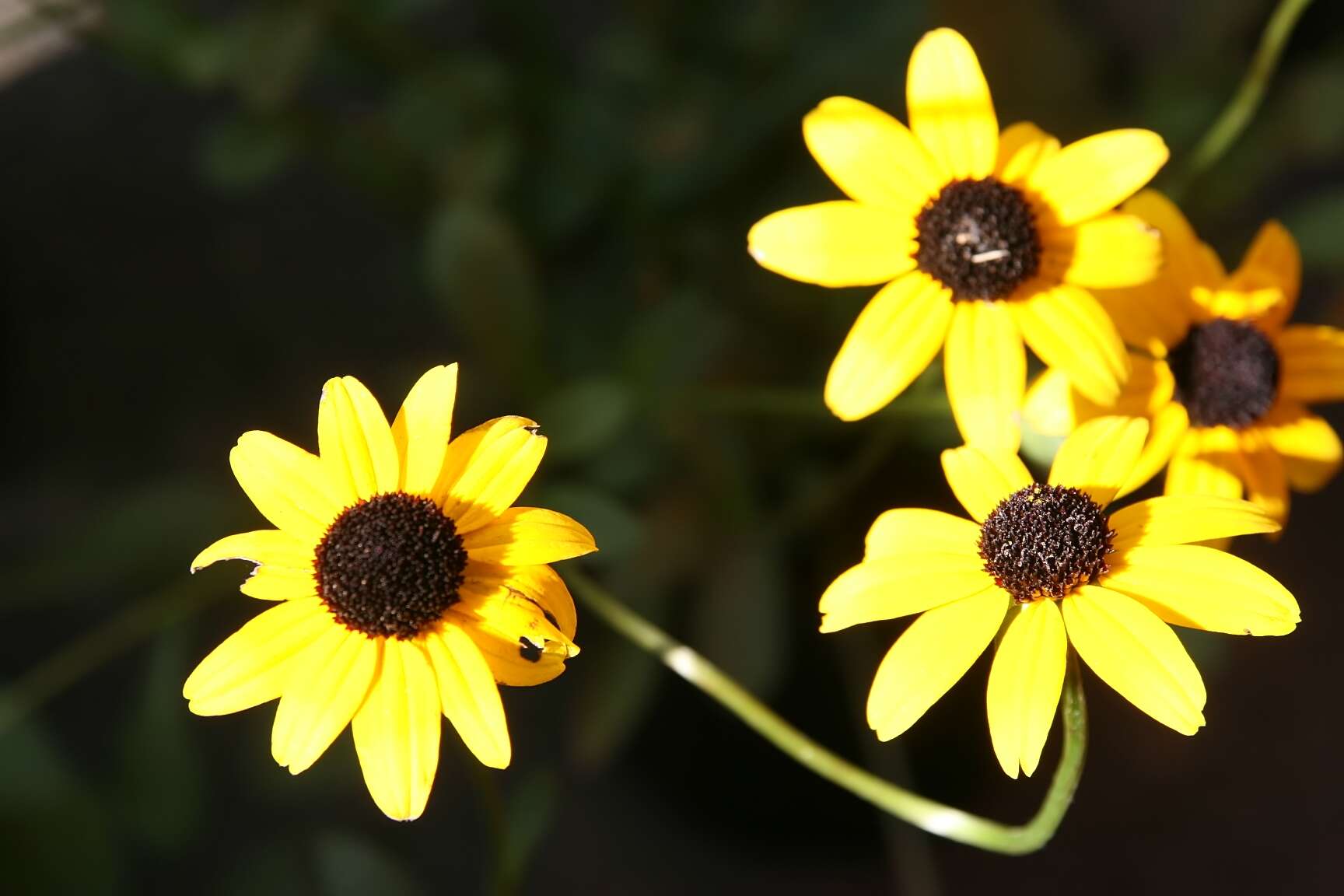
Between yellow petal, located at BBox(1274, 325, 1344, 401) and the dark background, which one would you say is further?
the dark background

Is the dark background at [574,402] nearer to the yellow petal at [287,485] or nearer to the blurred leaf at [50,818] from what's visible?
the blurred leaf at [50,818]

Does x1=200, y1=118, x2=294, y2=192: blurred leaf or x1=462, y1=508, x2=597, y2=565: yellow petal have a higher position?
x1=200, y1=118, x2=294, y2=192: blurred leaf

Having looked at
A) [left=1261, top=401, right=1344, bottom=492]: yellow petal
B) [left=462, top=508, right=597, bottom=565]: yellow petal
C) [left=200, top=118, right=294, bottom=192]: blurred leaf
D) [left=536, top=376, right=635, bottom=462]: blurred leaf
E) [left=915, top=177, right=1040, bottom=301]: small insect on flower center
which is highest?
[left=200, top=118, right=294, bottom=192]: blurred leaf

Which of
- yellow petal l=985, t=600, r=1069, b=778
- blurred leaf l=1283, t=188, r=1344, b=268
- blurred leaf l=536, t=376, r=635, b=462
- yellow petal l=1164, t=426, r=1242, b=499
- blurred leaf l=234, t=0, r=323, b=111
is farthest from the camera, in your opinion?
blurred leaf l=1283, t=188, r=1344, b=268

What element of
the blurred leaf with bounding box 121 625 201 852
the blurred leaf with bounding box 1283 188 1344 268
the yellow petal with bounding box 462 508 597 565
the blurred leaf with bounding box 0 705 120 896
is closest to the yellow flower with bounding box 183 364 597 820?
the yellow petal with bounding box 462 508 597 565

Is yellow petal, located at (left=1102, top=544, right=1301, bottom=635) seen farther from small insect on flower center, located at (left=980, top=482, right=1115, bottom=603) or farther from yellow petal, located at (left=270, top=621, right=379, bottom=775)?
yellow petal, located at (left=270, top=621, right=379, bottom=775)

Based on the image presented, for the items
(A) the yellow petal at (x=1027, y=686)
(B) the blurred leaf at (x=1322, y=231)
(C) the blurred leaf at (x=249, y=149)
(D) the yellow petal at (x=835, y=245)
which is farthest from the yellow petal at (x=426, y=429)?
(B) the blurred leaf at (x=1322, y=231)

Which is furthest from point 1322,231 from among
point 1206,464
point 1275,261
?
point 1206,464

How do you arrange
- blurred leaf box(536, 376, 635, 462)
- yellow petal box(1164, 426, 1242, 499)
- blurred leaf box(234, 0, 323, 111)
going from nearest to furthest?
yellow petal box(1164, 426, 1242, 499)
blurred leaf box(536, 376, 635, 462)
blurred leaf box(234, 0, 323, 111)
